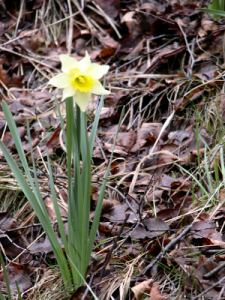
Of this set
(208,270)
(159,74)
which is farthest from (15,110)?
(208,270)

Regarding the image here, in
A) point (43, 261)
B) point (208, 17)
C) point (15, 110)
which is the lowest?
point (43, 261)

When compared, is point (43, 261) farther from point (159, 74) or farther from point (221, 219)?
point (159, 74)

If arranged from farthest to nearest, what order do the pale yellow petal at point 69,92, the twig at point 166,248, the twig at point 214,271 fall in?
the twig at point 166,248
the twig at point 214,271
the pale yellow petal at point 69,92

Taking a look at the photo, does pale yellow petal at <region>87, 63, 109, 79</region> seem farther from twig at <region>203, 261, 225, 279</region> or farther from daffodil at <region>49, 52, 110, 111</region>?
A: twig at <region>203, 261, 225, 279</region>

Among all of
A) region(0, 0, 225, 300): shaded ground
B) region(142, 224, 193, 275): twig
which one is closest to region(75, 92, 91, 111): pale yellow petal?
region(0, 0, 225, 300): shaded ground

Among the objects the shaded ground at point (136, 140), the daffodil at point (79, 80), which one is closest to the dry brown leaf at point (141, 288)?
the shaded ground at point (136, 140)

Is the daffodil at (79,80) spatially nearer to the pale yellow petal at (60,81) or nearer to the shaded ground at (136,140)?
Answer: the pale yellow petal at (60,81)
